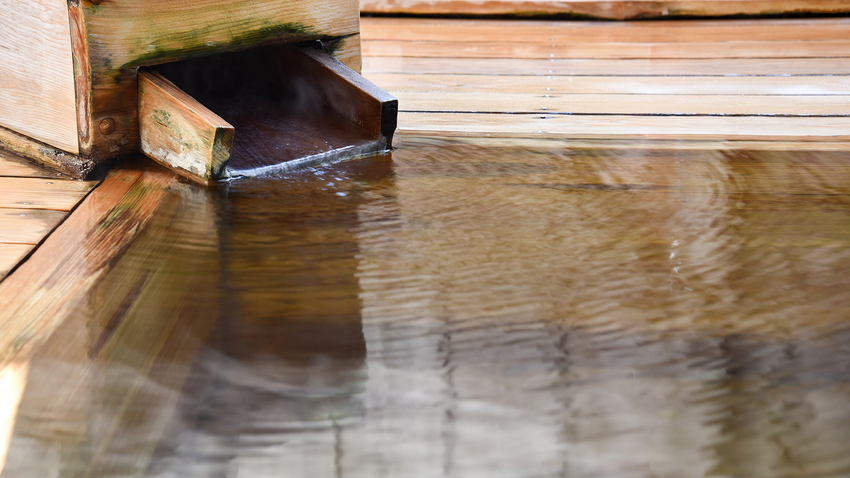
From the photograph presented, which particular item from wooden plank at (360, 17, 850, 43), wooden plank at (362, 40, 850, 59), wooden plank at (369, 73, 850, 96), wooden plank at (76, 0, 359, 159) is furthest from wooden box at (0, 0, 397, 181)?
wooden plank at (360, 17, 850, 43)

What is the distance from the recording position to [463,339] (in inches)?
26.8

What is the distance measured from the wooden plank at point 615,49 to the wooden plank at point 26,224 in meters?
1.26

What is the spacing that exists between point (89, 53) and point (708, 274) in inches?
37.2

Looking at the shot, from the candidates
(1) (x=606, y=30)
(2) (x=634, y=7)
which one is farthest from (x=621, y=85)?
(2) (x=634, y=7)

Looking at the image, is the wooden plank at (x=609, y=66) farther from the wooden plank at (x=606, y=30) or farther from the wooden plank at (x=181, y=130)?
the wooden plank at (x=181, y=130)

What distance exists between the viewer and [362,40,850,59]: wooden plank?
202 cm

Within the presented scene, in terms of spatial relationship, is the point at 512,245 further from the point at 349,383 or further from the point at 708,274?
the point at 349,383

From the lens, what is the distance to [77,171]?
3.67 ft

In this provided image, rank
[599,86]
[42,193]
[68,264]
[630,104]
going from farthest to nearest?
[599,86] < [630,104] < [42,193] < [68,264]

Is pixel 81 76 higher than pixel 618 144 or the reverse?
higher

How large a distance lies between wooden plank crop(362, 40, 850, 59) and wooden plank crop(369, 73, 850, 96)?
27 centimetres

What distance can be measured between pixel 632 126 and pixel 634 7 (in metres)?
1.24

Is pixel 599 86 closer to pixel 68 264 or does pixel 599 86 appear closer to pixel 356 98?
pixel 356 98

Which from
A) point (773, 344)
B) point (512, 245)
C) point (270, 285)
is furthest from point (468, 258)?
point (773, 344)
